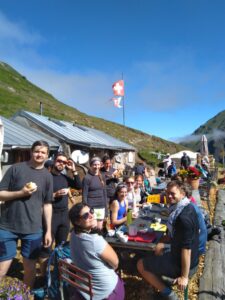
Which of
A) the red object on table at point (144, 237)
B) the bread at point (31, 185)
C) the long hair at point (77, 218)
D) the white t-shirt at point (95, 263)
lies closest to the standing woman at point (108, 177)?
the red object on table at point (144, 237)

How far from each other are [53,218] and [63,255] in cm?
77

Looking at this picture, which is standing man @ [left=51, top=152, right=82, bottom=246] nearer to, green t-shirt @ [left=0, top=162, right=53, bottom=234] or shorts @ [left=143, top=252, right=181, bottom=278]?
green t-shirt @ [left=0, top=162, right=53, bottom=234]

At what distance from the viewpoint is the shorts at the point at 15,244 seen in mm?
3352

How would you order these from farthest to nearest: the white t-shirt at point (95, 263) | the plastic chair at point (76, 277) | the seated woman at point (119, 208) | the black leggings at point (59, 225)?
the seated woman at point (119, 208) < the black leggings at point (59, 225) < the white t-shirt at point (95, 263) < the plastic chair at point (76, 277)

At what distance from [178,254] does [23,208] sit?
6.24 feet

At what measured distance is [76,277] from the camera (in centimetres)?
270

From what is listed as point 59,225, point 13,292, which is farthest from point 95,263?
point 59,225

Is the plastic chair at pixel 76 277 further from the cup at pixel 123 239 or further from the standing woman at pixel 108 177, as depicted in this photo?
the standing woman at pixel 108 177

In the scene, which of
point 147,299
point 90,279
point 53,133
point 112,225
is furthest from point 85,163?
point 90,279

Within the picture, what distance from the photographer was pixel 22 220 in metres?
3.37

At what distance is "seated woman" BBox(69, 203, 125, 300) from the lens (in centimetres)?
274

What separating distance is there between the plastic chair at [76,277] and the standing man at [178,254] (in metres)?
1.05

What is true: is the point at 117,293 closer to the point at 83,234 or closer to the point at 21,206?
the point at 83,234

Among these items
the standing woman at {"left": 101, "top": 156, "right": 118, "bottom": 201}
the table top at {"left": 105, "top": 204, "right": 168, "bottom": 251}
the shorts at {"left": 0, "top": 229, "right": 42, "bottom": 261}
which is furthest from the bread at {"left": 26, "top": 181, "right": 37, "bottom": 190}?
the standing woman at {"left": 101, "top": 156, "right": 118, "bottom": 201}
